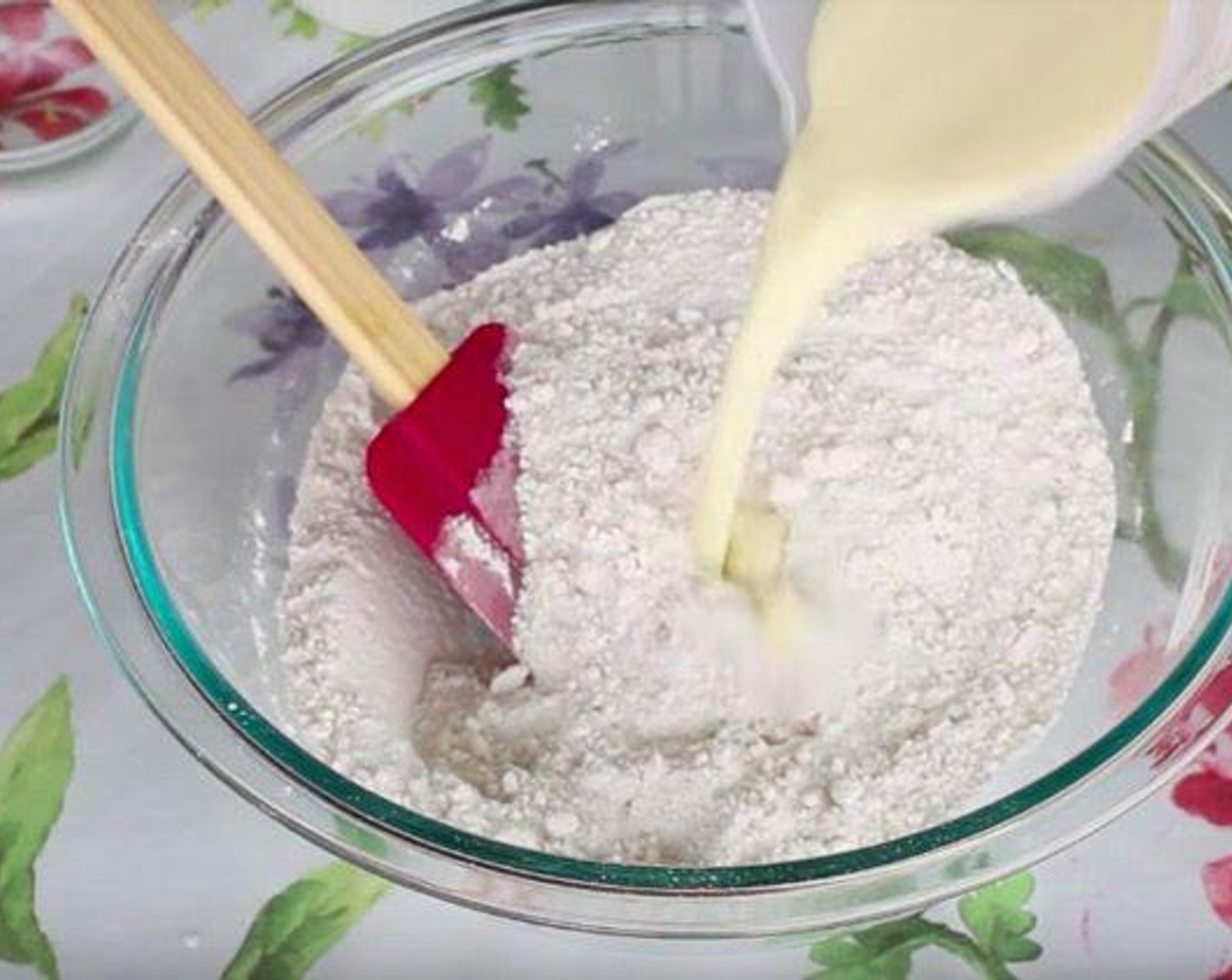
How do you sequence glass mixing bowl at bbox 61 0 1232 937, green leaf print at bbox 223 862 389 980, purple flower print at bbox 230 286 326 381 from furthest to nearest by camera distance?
purple flower print at bbox 230 286 326 381 < green leaf print at bbox 223 862 389 980 < glass mixing bowl at bbox 61 0 1232 937

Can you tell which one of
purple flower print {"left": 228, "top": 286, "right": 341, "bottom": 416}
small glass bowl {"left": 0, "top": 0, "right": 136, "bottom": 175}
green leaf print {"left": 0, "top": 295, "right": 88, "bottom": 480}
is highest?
small glass bowl {"left": 0, "top": 0, "right": 136, "bottom": 175}

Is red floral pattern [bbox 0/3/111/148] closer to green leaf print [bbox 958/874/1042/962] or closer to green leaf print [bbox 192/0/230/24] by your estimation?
green leaf print [bbox 192/0/230/24]

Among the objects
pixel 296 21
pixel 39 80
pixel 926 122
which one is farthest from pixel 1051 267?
pixel 39 80

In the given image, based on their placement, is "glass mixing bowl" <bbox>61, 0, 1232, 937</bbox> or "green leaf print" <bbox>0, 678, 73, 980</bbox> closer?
"glass mixing bowl" <bbox>61, 0, 1232, 937</bbox>

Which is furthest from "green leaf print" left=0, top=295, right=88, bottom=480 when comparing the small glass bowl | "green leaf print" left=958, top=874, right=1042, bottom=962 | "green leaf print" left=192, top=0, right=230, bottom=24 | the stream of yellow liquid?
"green leaf print" left=958, top=874, right=1042, bottom=962

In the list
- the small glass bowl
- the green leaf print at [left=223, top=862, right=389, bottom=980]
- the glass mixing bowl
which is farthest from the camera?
the small glass bowl

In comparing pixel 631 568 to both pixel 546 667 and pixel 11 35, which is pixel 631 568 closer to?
pixel 546 667

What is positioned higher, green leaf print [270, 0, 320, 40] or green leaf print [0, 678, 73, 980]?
green leaf print [270, 0, 320, 40]
